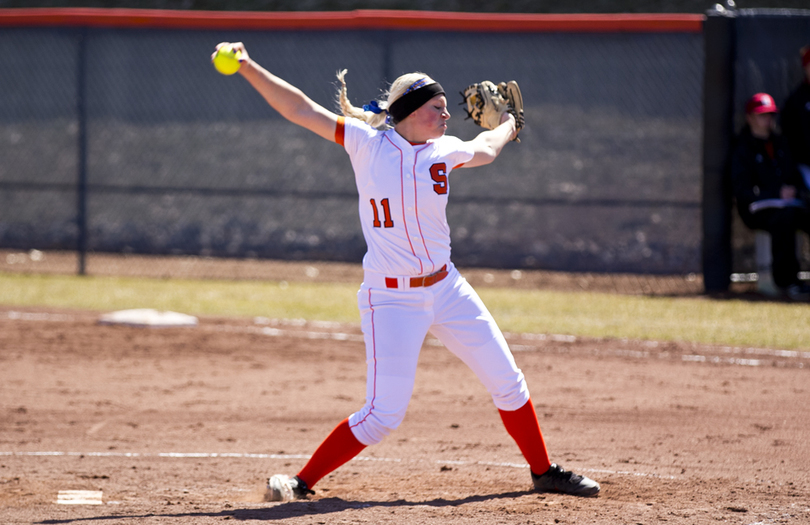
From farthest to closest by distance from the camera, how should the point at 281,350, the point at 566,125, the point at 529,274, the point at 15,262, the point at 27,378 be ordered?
the point at 566,125
the point at 15,262
the point at 529,274
the point at 281,350
the point at 27,378

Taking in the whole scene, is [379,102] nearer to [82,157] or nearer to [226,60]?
[226,60]

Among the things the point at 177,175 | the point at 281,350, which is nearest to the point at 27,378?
the point at 281,350

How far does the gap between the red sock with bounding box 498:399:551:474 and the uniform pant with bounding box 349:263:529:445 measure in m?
0.09

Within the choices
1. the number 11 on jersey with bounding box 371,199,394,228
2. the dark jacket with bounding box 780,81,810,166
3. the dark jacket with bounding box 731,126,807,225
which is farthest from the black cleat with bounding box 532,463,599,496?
the dark jacket with bounding box 780,81,810,166

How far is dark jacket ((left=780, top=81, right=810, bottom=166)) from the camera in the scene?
32.9ft

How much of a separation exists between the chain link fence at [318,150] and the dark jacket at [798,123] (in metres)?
1.21

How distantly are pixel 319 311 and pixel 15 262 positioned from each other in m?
5.49

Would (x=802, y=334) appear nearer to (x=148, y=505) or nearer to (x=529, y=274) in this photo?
(x=529, y=274)

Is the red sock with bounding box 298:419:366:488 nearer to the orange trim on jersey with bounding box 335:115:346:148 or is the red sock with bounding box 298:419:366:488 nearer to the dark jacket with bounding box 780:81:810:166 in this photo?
the orange trim on jersey with bounding box 335:115:346:148

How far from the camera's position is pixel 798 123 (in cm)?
1009

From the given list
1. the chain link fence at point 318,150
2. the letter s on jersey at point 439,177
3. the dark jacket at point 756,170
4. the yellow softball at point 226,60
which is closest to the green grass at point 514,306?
the chain link fence at point 318,150

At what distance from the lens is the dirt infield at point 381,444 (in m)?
4.04

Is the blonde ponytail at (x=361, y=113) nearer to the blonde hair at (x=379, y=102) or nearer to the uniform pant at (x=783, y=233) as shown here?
the blonde hair at (x=379, y=102)

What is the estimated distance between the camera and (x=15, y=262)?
40.8 feet
